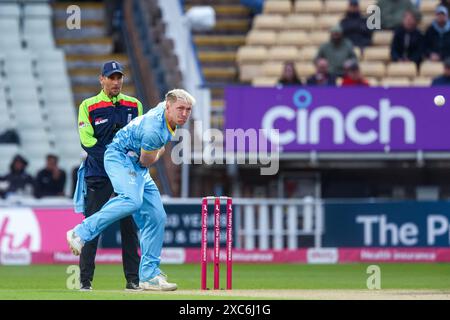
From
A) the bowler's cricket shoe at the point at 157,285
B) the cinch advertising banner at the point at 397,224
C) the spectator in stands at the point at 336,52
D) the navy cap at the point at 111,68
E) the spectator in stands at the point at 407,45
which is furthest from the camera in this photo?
the spectator in stands at the point at 407,45

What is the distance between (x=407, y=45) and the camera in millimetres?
26547

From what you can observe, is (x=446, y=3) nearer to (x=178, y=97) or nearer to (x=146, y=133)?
(x=178, y=97)

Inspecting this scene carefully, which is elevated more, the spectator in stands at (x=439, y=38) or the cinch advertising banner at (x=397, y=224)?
the spectator in stands at (x=439, y=38)

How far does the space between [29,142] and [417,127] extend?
7553 mm

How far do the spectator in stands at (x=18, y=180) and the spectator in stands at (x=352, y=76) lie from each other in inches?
210

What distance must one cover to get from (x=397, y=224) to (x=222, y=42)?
274 inches

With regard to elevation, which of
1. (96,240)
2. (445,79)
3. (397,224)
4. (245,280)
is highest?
(445,79)

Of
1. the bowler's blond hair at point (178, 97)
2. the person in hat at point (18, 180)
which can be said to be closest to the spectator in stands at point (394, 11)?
the person in hat at point (18, 180)

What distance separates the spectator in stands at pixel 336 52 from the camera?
25.8 metres

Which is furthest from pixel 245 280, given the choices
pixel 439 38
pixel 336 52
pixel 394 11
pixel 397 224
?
pixel 394 11

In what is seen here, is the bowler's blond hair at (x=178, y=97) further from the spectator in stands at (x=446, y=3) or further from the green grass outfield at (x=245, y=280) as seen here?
the spectator in stands at (x=446, y=3)

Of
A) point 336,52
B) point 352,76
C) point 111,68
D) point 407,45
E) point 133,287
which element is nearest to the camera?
point 111,68
